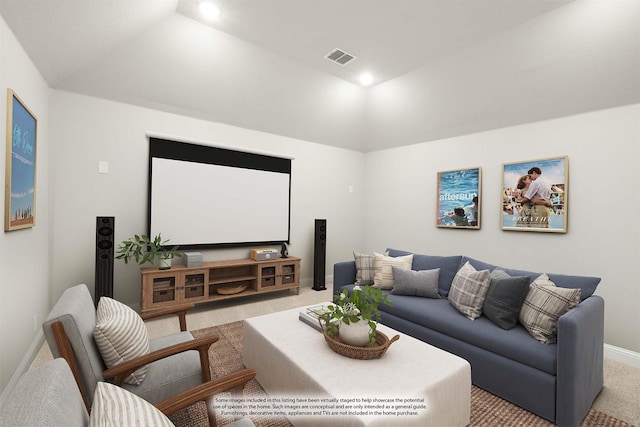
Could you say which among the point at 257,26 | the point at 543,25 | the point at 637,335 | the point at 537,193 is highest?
the point at 257,26

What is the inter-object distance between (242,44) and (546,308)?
4.01 meters

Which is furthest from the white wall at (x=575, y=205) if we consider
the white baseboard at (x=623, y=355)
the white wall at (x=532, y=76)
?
the white wall at (x=532, y=76)

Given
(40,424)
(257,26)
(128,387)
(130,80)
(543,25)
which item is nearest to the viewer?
(40,424)

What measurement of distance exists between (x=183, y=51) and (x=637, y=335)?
18.4 ft

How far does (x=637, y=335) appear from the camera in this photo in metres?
2.95

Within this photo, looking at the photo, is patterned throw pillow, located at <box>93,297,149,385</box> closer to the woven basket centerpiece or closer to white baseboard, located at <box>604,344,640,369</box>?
the woven basket centerpiece

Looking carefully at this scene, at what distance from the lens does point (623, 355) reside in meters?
2.98

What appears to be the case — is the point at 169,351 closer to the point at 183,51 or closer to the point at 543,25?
the point at 183,51

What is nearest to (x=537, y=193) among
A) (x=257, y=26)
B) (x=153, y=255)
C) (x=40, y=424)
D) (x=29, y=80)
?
(x=257, y=26)

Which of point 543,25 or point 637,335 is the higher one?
point 543,25

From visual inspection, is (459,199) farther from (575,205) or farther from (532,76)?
(532,76)

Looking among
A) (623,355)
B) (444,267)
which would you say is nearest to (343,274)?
(444,267)

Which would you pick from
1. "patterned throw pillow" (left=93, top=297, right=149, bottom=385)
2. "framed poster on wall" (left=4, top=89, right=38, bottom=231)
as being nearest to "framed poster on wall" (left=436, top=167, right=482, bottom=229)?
"patterned throw pillow" (left=93, top=297, right=149, bottom=385)

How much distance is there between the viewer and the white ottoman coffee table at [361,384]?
150 centimetres
